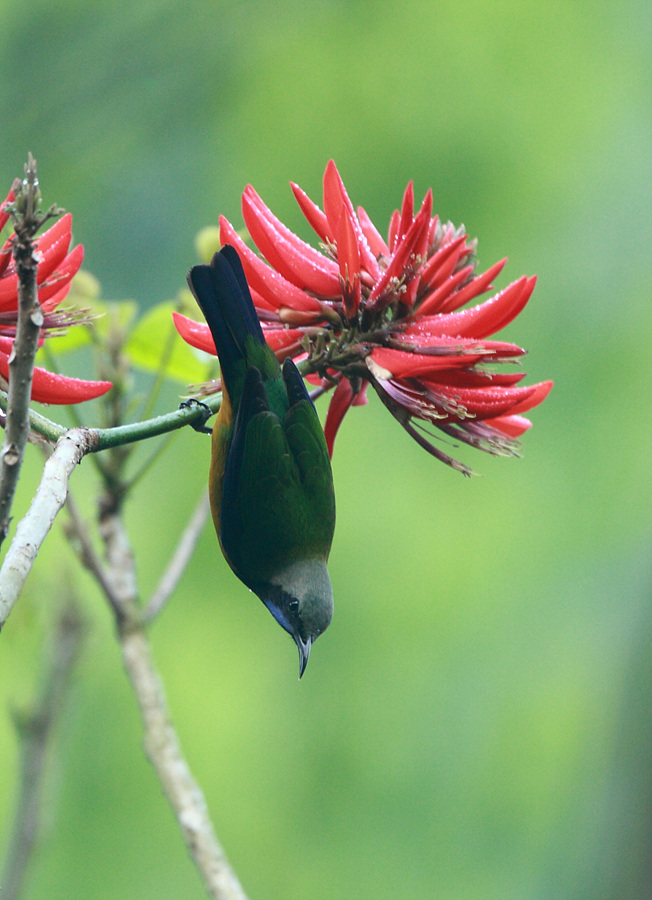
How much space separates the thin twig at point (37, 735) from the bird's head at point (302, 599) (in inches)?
15.5

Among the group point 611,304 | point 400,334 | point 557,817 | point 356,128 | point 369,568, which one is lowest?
point 557,817

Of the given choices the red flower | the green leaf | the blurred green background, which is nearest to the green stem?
the red flower

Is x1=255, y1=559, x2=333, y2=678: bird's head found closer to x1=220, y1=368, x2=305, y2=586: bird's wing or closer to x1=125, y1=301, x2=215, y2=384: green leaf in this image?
x1=220, y1=368, x2=305, y2=586: bird's wing

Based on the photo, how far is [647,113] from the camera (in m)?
7.50

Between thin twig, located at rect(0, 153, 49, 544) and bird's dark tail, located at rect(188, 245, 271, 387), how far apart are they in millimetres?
607

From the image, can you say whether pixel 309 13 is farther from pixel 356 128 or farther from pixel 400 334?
pixel 400 334

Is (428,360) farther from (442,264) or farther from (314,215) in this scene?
(314,215)

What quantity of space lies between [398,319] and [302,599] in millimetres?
641

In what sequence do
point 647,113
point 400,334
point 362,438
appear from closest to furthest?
point 400,334
point 362,438
point 647,113

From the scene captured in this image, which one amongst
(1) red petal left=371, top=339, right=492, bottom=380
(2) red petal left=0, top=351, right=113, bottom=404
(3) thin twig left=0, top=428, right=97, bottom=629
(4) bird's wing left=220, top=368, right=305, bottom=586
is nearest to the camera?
(3) thin twig left=0, top=428, right=97, bottom=629

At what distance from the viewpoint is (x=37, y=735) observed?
1749 millimetres

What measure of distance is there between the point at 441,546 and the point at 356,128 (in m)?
3.05

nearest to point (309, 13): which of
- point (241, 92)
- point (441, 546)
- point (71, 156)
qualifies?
point (241, 92)

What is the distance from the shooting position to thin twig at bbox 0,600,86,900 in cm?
163
